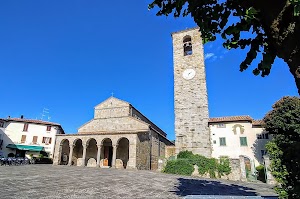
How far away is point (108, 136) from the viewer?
24078mm

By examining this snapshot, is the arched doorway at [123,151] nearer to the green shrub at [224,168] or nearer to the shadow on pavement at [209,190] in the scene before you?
the green shrub at [224,168]

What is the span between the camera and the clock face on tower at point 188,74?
88.2ft

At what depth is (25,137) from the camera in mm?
35906

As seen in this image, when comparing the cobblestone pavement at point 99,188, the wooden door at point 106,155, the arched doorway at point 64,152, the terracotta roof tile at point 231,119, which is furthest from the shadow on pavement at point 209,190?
the arched doorway at point 64,152

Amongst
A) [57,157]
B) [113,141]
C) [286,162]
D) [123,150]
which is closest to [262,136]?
[123,150]

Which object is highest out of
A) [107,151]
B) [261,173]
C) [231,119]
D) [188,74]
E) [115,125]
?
[188,74]

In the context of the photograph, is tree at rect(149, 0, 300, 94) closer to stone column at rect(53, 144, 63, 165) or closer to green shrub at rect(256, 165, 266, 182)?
green shrub at rect(256, 165, 266, 182)

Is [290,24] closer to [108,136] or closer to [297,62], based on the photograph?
[297,62]

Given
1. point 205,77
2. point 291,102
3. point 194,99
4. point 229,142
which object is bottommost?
point 229,142

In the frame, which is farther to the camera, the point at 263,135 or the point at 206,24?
the point at 263,135

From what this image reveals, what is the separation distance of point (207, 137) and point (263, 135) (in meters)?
5.86

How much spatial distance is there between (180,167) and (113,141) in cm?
828

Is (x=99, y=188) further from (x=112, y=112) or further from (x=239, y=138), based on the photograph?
(x=112, y=112)

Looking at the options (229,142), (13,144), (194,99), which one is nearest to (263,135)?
(229,142)
